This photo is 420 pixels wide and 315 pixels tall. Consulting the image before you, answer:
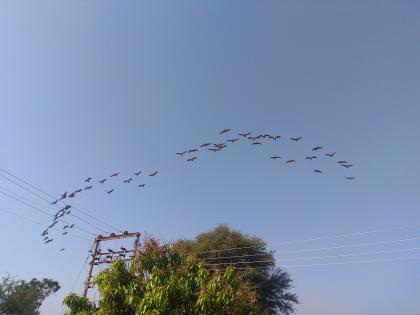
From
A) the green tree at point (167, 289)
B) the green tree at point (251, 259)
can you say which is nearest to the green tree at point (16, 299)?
the green tree at point (251, 259)

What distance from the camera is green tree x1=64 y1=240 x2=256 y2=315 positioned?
41.1ft

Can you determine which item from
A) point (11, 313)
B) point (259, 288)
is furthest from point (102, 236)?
point (11, 313)

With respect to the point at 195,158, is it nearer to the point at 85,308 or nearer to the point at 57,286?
the point at 85,308

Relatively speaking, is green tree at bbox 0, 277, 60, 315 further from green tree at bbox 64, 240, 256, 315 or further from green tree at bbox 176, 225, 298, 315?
green tree at bbox 64, 240, 256, 315

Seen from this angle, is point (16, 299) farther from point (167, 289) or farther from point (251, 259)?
point (167, 289)

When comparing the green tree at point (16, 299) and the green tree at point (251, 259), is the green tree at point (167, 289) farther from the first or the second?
the green tree at point (16, 299)

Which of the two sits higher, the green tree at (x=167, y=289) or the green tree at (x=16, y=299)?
the green tree at (x=16, y=299)

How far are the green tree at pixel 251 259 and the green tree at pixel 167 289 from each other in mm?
24927

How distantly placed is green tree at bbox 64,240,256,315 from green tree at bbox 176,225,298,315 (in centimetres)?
2493

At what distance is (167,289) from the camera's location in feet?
42.0

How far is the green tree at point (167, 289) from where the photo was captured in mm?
12516

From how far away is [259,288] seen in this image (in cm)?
3988

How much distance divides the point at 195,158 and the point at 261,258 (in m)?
25.8

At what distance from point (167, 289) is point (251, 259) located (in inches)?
1249
